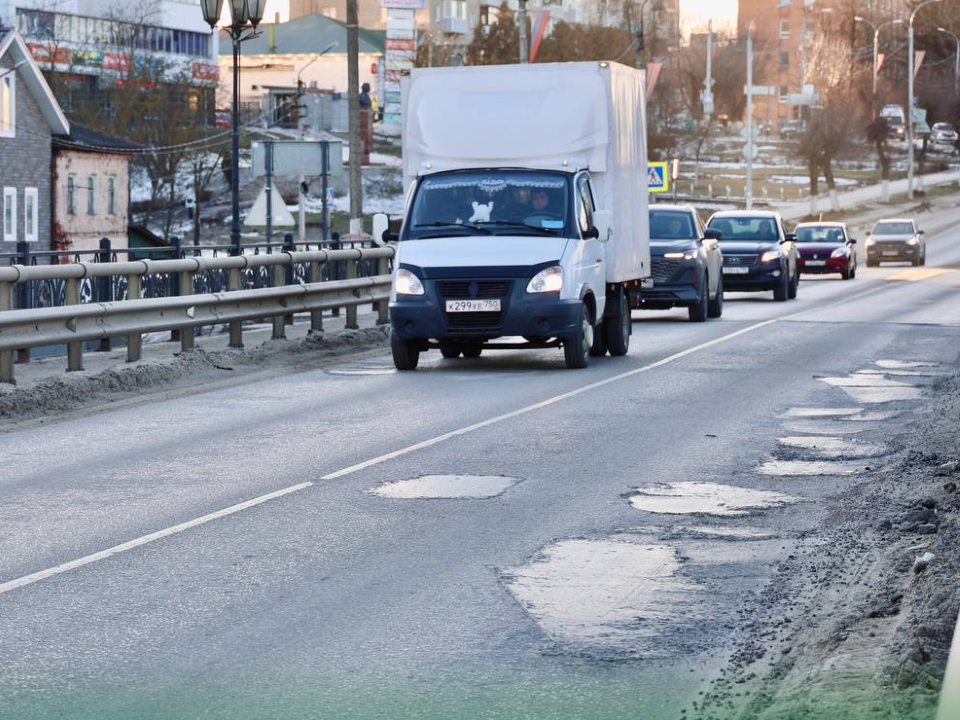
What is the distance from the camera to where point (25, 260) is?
1772cm

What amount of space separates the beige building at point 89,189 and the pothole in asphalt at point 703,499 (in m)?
54.3

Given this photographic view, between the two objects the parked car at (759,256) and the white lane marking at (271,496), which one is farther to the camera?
the parked car at (759,256)

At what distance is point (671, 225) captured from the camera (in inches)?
1107

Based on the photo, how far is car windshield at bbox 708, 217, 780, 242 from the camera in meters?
35.2

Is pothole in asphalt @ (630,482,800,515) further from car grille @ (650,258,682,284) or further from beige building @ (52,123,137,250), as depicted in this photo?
beige building @ (52,123,137,250)

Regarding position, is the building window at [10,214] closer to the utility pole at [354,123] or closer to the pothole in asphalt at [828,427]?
the utility pole at [354,123]

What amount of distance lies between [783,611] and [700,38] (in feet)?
520

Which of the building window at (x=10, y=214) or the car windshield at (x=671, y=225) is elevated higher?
the building window at (x=10, y=214)

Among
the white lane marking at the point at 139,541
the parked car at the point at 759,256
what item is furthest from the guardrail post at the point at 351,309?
the white lane marking at the point at 139,541

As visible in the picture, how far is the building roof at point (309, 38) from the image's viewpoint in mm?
130375

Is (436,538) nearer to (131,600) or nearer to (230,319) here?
(131,600)

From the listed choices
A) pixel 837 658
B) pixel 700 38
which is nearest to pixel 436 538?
pixel 837 658

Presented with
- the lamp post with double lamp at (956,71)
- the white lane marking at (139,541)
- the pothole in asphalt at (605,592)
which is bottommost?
the pothole in asphalt at (605,592)

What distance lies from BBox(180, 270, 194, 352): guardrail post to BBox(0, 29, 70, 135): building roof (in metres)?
42.7
